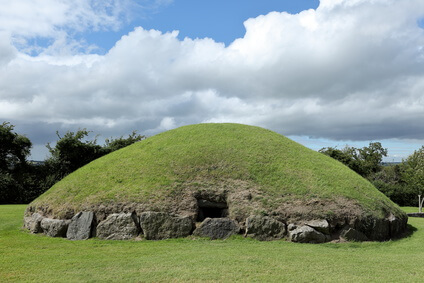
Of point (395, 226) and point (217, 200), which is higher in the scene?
point (217, 200)

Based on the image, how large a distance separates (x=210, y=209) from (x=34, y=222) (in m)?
7.36

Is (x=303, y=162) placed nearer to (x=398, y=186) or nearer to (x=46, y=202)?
(x=46, y=202)

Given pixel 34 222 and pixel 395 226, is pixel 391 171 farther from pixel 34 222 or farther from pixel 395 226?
pixel 34 222

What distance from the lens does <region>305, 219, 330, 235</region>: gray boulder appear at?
12.0m

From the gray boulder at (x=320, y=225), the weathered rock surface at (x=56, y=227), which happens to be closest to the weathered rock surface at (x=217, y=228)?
the gray boulder at (x=320, y=225)

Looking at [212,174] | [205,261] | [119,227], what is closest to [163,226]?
[119,227]

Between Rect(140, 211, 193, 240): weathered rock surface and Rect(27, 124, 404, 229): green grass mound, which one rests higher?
Rect(27, 124, 404, 229): green grass mound

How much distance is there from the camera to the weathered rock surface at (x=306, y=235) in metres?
11.8

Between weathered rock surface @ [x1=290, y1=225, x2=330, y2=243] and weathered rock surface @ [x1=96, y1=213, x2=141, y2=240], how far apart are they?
18.5 feet

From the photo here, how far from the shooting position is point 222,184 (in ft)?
45.3

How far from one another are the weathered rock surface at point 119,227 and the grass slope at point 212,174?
2.62ft

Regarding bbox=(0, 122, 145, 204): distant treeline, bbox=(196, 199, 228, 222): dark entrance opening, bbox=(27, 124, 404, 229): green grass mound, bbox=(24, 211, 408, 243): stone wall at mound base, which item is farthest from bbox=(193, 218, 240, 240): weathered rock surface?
bbox=(0, 122, 145, 204): distant treeline

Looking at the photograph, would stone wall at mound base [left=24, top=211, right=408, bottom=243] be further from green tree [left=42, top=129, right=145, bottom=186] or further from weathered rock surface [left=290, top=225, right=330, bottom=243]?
green tree [left=42, top=129, right=145, bottom=186]

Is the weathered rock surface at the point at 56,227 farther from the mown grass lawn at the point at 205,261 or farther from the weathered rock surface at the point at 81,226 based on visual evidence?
the mown grass lawn at the point at 205,261
